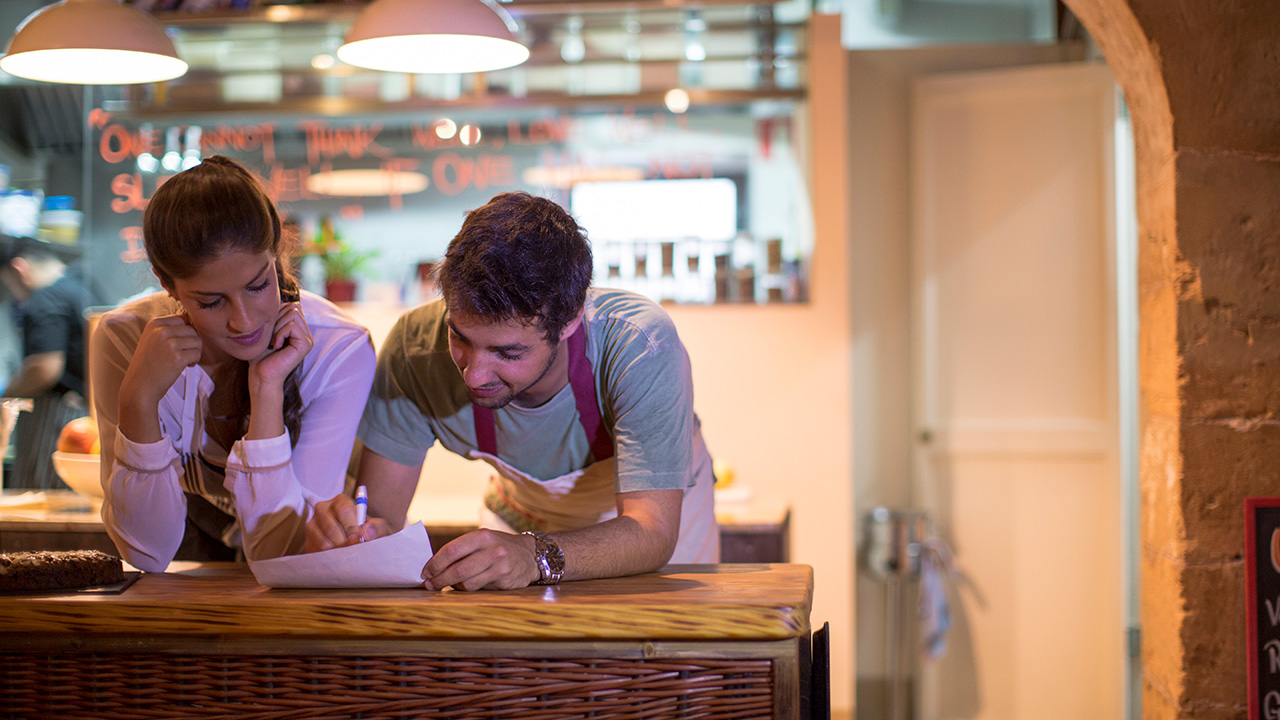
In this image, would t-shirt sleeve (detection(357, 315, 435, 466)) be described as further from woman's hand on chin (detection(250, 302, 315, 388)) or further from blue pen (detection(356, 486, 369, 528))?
blue pen (detection(356, 486, 369, 528))

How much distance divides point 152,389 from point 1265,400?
2.06m

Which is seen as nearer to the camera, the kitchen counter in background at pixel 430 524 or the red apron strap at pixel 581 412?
the red apron strap at pixel 581 412

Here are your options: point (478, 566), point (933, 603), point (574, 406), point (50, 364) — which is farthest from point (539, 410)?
point (50, 364)

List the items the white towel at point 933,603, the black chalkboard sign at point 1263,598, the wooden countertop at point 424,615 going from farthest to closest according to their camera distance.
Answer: the white towel at point 933,603 < the black chalkboard sign at point 1263,598 < the wooden countertop at point 424,615

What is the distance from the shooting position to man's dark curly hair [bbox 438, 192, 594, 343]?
57.8 inches

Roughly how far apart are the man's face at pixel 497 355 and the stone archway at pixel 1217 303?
1389mm

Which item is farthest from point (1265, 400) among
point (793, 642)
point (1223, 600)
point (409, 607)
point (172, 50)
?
point (172, 50)

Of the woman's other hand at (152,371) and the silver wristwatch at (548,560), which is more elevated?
the woman's other hand at (152,371)

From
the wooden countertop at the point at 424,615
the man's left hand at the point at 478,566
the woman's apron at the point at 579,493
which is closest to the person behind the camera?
the wooden countertop at the point at 424,615

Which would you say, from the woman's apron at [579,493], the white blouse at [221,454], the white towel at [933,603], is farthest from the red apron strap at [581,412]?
the white towel at [933,603]

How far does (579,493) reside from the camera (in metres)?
1.92

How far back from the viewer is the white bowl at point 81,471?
9.02 feet

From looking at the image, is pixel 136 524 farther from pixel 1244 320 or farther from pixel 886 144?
pixel 886 144

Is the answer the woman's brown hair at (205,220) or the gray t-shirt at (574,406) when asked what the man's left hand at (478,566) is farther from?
the woman's brown hair at (205,220)
